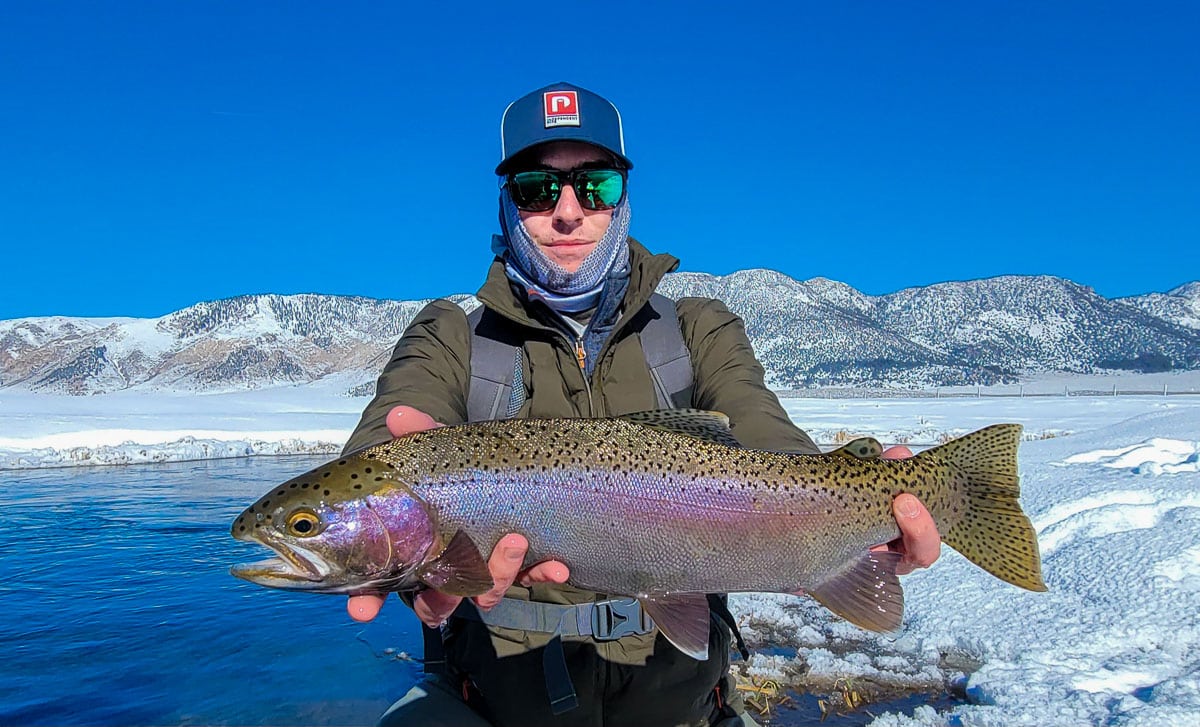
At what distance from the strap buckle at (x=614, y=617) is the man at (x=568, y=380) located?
0.5 inches

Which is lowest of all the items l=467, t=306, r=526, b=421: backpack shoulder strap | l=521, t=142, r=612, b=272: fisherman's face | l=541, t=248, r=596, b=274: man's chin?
l=467, t=306, r=526, b=421: backpack shoulder strap

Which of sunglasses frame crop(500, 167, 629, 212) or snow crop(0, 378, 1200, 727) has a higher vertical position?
sunglasses frame crop(500, 167, 629, 212)

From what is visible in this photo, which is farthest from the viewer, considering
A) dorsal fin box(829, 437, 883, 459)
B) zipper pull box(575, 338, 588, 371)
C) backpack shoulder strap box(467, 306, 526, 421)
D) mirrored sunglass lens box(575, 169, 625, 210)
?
mirrored sunglass lens box(575, 169, 625, 210)

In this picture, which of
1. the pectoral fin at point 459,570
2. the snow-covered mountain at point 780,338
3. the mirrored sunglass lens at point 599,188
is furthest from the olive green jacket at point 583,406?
the snow-covered mountain at point 780,338

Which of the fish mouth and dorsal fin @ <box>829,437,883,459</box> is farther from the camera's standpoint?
dorsal fin @ <box>829,437,883,459</box>

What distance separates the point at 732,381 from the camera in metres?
3.49

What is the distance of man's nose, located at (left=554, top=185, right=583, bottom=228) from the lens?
143 inches

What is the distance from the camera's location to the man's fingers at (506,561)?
9.08 feet

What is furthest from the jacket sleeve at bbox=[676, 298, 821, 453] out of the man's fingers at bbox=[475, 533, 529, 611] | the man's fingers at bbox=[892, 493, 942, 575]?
the man's fingers at bbox=[475, 533, 529, 611]

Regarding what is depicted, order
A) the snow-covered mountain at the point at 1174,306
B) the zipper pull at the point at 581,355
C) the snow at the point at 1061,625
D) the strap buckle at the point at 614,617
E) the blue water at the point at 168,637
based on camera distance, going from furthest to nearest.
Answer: the snow-covered mountain at the point at 1174,306 < the blue water at the point at 168,637 < the snow at the point at 1061,625 < the zipper pull at the point at 581,355 < the strap buckle at the point at 614,617

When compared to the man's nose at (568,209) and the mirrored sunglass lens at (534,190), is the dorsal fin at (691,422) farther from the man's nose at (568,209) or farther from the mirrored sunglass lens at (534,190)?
the mirrored sunglass lens at (534,190)

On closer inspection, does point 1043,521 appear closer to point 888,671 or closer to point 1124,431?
point 888,671

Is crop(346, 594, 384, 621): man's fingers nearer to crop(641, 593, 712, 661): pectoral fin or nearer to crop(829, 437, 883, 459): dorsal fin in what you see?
crop(641, 593, 712, 661): pectoral fin

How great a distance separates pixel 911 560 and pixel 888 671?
3792 millimetres
